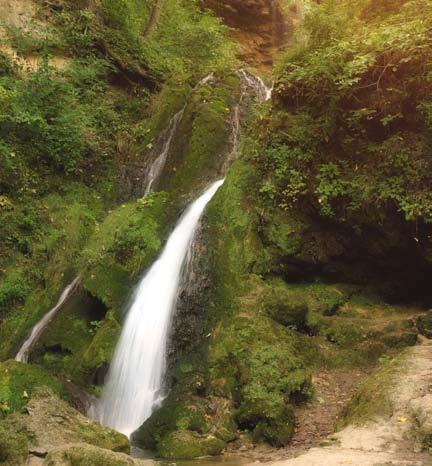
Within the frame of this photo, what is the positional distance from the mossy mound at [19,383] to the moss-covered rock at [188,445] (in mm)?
2039

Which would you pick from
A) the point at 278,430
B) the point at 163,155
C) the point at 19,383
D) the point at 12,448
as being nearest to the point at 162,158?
the point at 163,155

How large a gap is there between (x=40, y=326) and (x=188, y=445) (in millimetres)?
4706

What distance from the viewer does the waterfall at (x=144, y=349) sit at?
7.63 meters

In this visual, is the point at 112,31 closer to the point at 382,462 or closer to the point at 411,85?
the point at 411,85

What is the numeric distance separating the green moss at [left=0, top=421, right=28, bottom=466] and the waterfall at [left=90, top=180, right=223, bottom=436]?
243 centimetres

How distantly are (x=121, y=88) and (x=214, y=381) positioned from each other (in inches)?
456

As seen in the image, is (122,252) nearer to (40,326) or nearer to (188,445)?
(40,326)

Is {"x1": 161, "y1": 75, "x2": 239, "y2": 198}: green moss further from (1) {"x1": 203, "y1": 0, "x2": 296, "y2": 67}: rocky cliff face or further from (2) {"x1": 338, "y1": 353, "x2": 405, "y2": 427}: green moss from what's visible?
(1) {"x1": 203, "y1": 0, "x2": 296, "y2": 67}: rocky cliff face

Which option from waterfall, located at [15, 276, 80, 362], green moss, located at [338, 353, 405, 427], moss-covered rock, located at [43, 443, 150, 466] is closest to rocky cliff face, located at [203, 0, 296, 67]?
waterfall, located at [15, 276, 80, 362]

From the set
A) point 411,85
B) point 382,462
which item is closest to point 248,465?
point 382,462

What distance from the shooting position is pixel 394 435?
16.9 ft

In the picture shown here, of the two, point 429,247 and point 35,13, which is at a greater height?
point 35,13

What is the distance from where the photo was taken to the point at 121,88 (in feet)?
52.6

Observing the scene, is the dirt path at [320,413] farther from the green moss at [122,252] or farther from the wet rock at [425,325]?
the green moss at [122,252]
